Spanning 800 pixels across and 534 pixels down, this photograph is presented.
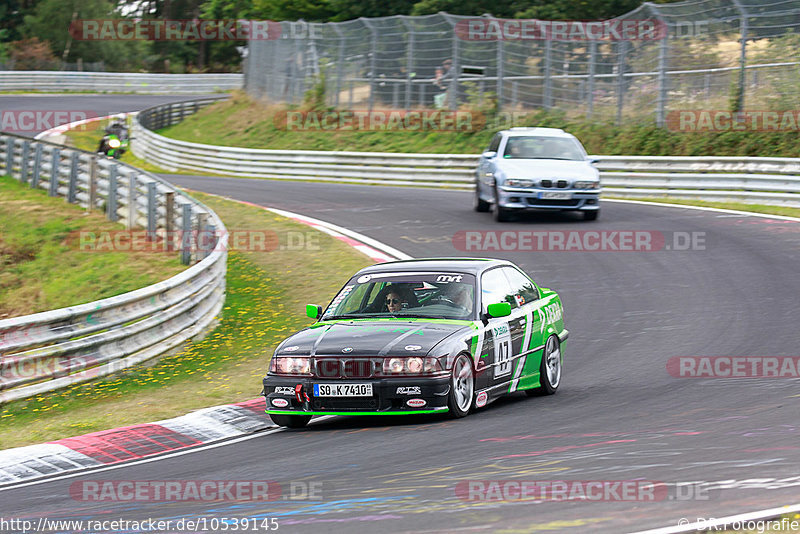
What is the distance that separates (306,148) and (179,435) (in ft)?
98.3

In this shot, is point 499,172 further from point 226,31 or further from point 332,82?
point 226,31

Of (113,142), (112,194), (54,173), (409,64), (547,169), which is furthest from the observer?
(409,64)

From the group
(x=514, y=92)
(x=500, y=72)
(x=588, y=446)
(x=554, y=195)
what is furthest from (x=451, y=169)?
(x=588, y=446)

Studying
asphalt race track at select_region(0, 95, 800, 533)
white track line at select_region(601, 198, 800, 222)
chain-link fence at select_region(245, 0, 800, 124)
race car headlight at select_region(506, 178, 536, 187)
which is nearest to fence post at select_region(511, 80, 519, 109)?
chain-link fence at select_region(245, 0, 800, 124)

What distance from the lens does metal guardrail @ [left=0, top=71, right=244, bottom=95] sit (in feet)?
201

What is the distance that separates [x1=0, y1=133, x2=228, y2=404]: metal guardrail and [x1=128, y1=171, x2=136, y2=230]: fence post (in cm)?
2

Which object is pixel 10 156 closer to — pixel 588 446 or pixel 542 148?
pixel 542 148

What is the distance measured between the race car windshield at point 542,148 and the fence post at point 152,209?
6.71 m

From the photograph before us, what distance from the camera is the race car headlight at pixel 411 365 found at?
844 centimetres

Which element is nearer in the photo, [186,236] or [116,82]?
[186,236]

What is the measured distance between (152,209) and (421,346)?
34.5 ft

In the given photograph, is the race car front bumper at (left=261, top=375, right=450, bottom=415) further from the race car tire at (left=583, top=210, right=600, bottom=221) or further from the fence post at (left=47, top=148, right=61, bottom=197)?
the fence post at (left=47, top=148, right=61, bottom=197)

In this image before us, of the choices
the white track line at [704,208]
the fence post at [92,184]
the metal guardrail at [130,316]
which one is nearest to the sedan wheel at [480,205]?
the white track line at [704,208]

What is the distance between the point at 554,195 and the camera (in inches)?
795
